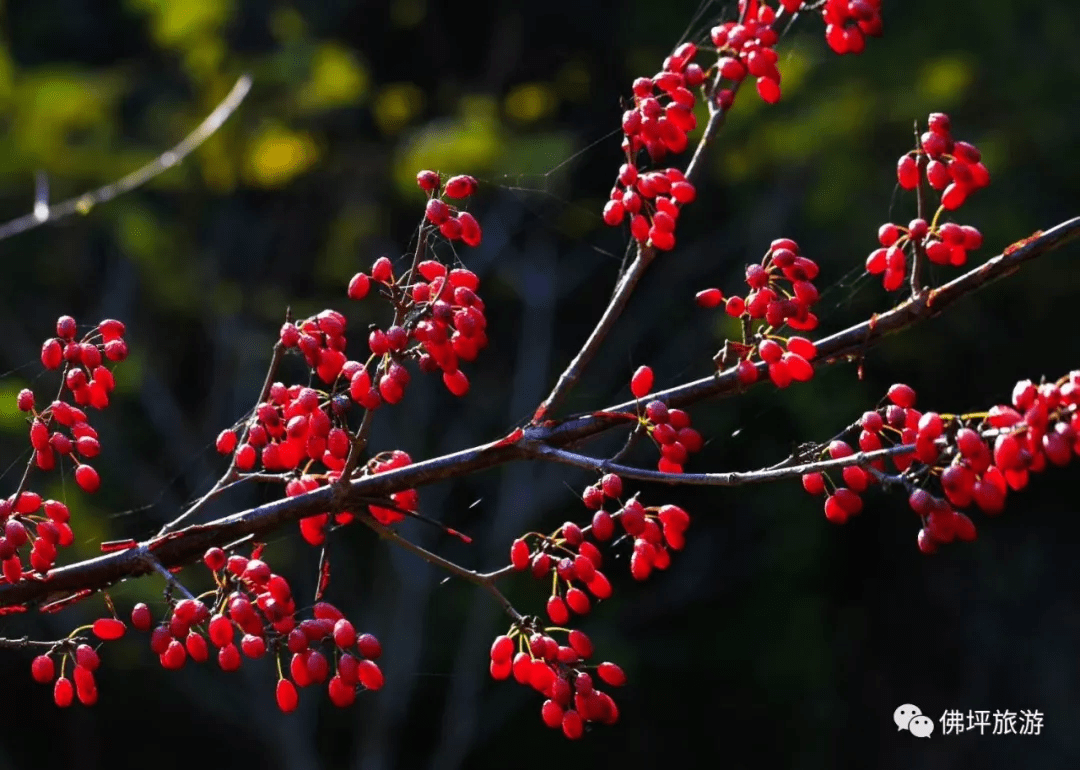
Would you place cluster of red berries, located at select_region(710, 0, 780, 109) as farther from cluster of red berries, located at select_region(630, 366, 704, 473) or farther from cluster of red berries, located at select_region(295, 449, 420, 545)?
cluster of red berries, located at select_region(295, 449, 420, 545)

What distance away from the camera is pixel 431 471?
111cm

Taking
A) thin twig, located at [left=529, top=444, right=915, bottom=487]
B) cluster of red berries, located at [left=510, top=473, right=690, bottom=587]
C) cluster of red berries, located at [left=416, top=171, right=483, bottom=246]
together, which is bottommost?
cluster of red berries, located at [left=510, top=473, right=690, bottom=587]

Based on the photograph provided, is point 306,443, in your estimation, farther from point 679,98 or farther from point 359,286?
point 679,98

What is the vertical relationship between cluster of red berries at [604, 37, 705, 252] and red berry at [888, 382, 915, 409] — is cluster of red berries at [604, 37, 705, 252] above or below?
above

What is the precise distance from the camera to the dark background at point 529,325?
251 inches

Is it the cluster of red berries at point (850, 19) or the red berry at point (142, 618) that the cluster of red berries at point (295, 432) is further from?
the cluster of red berries at point (850, 19)

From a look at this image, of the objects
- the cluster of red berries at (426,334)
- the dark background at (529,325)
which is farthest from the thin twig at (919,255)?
the dark background at (529,325)

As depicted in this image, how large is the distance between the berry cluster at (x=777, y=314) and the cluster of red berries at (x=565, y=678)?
11.5 inches

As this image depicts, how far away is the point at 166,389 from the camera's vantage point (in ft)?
21.4

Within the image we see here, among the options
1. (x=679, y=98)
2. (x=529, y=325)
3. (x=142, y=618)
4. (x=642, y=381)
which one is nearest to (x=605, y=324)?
(x=642, y=381)

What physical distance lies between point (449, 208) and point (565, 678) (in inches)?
17.5

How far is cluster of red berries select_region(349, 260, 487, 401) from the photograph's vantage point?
107 centimetres

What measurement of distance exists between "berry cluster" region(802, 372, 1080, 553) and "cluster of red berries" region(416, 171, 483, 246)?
0.40 m

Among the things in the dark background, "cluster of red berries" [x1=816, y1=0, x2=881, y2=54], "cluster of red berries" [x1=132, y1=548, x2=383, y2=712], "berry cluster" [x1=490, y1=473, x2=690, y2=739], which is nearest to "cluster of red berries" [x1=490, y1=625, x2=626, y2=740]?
"berry cluster" [x1=490, y1=473, x2=690, y2=739]
